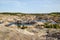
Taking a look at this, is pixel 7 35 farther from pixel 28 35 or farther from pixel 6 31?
pixel 28 35

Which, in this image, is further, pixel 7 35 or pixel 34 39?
pixel 34 39

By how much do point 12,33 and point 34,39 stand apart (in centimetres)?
119

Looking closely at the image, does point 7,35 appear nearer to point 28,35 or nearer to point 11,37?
point 11,37

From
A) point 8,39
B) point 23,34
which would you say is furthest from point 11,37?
point 23,34

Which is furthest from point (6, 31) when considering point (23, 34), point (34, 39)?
point (34, 39)

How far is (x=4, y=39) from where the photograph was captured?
26.6 feet

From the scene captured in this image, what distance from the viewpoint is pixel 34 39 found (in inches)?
350

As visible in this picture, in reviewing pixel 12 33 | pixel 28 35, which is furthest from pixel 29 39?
pixel 12 33

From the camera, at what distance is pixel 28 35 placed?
8.89m

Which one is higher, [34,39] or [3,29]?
[3,29]

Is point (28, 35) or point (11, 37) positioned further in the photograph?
point (28, 35)

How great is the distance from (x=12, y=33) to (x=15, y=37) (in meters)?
0.24

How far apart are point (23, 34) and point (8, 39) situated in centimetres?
90

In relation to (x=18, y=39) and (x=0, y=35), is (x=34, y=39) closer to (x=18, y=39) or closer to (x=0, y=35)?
(x=18, y=39)
